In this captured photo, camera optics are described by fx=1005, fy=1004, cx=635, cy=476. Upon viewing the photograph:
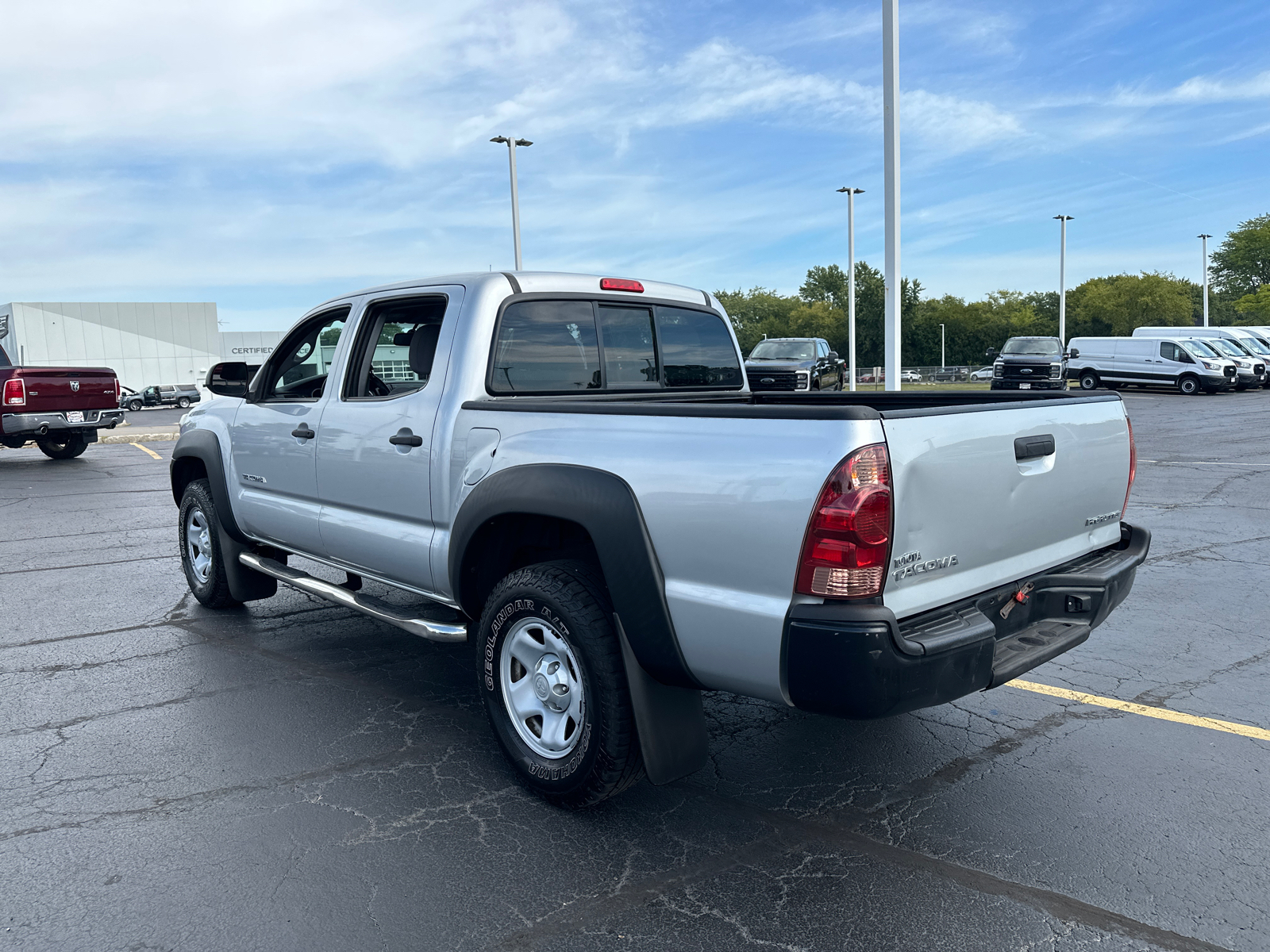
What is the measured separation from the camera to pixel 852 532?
2777 mm

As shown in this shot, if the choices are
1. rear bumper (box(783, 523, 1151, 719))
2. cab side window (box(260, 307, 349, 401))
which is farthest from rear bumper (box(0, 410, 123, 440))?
rear bumper (box(783, 523, 1151, 719))

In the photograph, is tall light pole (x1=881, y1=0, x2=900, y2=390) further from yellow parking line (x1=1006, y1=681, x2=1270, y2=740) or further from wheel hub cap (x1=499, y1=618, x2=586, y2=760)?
wheel hub cap (x1=499, y1=618, x2=586, y2=760)

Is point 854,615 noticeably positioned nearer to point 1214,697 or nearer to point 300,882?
point 300,882

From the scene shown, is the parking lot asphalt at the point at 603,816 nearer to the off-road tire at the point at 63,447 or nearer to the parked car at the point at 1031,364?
the off-road tire at the point at 63,447

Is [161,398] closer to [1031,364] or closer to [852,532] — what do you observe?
[1031,364]

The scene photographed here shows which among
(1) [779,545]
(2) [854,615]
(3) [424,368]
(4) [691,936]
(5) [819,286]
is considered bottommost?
(4) [691,936]

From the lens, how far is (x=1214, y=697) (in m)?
4.66

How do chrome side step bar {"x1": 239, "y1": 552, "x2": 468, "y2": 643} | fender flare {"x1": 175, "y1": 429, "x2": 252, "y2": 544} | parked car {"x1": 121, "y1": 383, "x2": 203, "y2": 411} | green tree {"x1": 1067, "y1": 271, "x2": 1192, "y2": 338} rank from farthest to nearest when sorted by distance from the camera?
green tree {"x1": 1067, "y1": 271, "x2": 1192, "y2": 338}
parked car {"x1": 121, "y1": 383, "x2": 203, "y2": 411}
fender flare {"x1": 175, "y1": 429, "x2": 252, "y2": 544}
chrome side step bar {"x1": 239, "y1": 552, "x2": 468, "y2": 643}

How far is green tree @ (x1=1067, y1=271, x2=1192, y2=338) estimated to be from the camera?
279 feet

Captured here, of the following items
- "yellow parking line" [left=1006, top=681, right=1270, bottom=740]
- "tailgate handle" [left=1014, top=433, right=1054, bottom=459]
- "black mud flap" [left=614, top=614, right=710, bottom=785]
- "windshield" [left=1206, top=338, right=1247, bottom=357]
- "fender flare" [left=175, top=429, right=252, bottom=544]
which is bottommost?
"yellow parking line" [left=1006, top=681, right=1270, bottom=740]

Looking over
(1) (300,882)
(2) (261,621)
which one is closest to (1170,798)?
(1) (300,882)

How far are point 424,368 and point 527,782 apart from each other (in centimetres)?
183

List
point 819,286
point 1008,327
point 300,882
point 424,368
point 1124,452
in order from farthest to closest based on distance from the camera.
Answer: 1. point 819,286
2. point 1008,327
3. point 424,368
4. point 1124,452
5. point 300,882

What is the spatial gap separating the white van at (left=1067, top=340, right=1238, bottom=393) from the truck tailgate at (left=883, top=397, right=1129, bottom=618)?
113 ft
